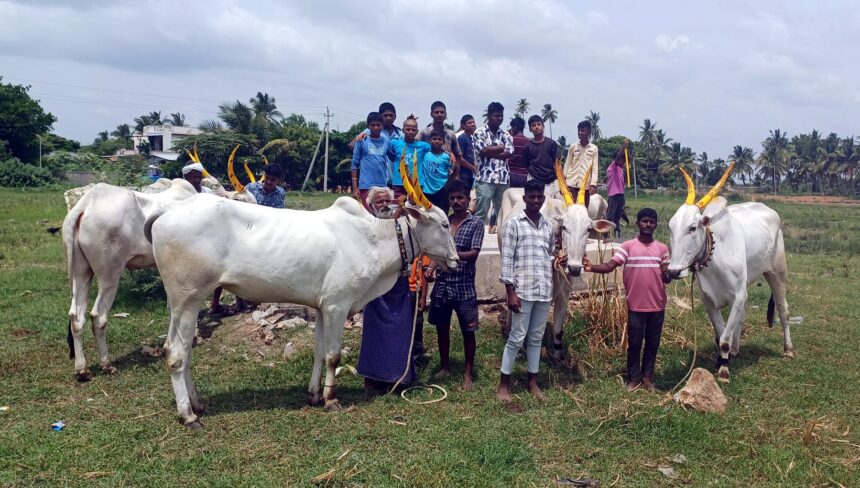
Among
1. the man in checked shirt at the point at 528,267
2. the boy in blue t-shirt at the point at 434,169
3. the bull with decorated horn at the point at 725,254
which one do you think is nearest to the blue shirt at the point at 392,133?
the boy in blue t-shirt at the point at 434,169

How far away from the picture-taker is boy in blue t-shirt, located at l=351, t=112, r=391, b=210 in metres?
A: 7.78

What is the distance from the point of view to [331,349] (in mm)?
5785

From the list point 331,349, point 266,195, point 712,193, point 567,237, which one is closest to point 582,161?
point 712,193

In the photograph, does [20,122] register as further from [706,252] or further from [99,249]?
[706,252]

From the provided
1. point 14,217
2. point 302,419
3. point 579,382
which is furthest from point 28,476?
point 14,217

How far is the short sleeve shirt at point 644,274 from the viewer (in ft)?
19.8

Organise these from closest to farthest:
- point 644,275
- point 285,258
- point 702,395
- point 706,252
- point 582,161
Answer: point 285,258, point 702,395, point 644,275, point 706,252, point 582,161

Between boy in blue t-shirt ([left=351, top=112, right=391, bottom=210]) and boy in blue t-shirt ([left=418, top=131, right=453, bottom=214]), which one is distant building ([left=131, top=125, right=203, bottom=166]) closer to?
boy in blue t-shirt ([left=351, top=112, right=391, bottom=210])

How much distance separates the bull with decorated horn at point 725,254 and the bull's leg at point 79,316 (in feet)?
18.8

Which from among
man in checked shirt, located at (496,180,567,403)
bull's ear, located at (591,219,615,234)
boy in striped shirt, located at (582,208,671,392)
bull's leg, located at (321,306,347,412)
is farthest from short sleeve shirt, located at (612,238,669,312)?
bull's leg, located at (321,306,347,412)

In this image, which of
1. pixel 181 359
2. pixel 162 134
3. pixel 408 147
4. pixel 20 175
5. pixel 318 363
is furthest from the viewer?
pixel 162 134

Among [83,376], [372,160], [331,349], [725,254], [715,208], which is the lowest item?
[83,376]

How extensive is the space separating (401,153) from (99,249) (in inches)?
133

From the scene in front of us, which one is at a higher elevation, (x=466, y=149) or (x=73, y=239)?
(x=466, y=149)
